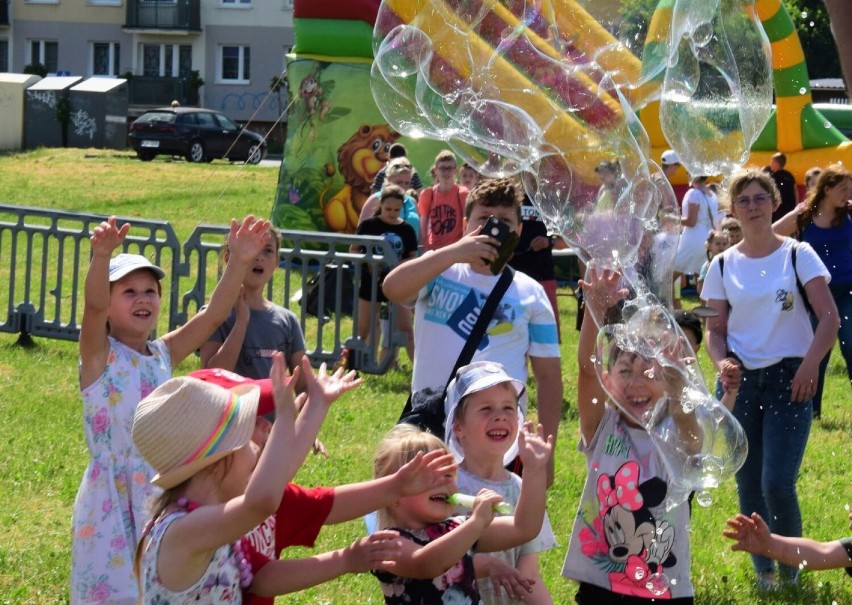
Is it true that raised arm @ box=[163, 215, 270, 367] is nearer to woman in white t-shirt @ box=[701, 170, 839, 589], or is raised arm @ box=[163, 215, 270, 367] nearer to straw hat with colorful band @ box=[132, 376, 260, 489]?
straw hat with colorful band @ box=[132, 376, 260, 489]

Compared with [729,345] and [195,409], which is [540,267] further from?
[195,409]

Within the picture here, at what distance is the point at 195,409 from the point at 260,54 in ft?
156

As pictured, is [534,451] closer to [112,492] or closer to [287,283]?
[112,492]

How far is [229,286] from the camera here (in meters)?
4.68

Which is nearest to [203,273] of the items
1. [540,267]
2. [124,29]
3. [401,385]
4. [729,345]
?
[401,385]

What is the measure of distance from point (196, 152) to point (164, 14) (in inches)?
687

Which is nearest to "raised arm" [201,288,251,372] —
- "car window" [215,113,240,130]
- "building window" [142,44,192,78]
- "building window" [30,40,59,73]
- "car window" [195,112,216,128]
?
"car window" [195,112,216,128]

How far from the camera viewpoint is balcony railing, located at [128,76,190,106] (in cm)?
4928

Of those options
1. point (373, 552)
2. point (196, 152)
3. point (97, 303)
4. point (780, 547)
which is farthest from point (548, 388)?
point (196, 152)

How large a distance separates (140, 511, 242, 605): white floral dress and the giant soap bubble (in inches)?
89.1

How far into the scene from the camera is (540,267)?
9.61 m

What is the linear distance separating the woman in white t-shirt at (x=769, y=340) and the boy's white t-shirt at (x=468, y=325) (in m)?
1.20

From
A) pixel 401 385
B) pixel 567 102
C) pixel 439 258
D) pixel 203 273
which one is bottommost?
pixel 401 385

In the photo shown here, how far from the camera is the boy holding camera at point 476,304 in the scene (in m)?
4.84
